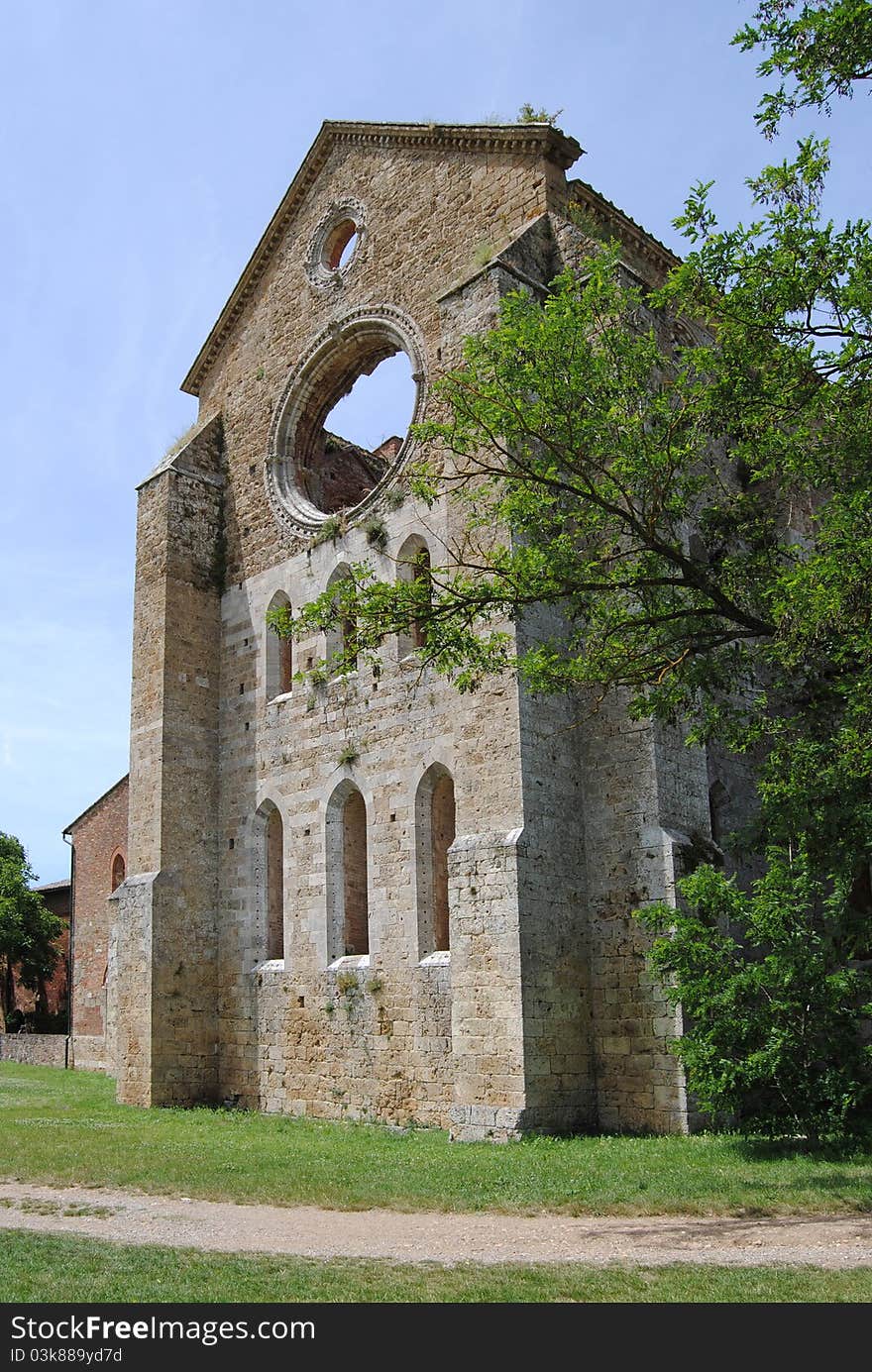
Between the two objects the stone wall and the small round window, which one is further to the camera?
the stone wall

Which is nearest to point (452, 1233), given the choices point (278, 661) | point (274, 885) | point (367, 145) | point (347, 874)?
point (347, 874)

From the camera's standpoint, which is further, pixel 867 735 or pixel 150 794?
pixel 150 794

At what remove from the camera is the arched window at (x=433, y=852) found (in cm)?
1538

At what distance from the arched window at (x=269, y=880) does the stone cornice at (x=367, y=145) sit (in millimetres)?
8625

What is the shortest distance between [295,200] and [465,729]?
11076 millimetres

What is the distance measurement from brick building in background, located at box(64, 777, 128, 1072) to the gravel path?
20351mm

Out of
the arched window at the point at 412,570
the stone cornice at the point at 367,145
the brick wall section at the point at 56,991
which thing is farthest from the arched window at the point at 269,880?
the brick wall section at the point at 56,991

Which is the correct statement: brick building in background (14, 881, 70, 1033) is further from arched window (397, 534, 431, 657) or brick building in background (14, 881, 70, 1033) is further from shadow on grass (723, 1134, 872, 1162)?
shadow on grass (723, 1134, 872, 1162)

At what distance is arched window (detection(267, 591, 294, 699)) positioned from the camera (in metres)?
19.0

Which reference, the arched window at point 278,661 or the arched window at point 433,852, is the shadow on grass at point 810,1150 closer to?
the arched window at point 433,852

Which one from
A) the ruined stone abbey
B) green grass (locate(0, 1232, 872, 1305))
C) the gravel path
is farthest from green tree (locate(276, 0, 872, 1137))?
green grass (locate(0, 1232, 872, 1305))
